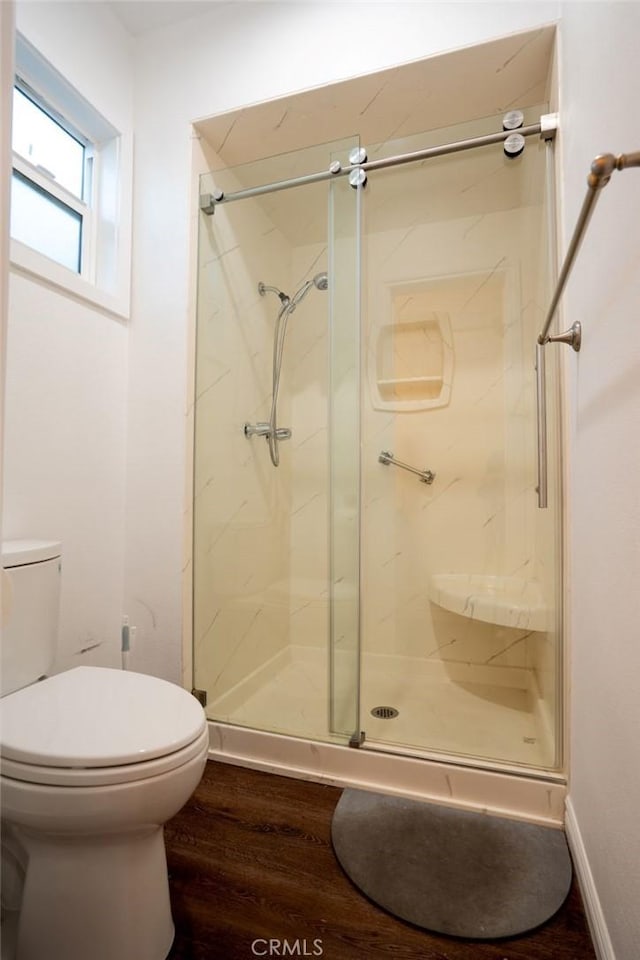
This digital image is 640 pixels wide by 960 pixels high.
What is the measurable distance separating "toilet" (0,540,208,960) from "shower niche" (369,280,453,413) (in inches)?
68.7

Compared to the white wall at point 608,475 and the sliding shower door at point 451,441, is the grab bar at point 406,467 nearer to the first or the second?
the sliding shower door at point 451,441

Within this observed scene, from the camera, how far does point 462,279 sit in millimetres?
2254

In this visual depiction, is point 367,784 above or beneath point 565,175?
beneath

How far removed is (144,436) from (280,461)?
2.12 feet

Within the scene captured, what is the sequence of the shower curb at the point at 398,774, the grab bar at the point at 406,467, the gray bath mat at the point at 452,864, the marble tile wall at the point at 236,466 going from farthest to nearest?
the grab bar at the point at 406,467
the marble tile wall at the point at 236,466
the shower curb at the point at 398,774
the gray bath mat at the point at 452,864

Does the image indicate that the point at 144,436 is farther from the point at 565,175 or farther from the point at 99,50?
the point at 565,175

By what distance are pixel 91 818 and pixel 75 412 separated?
4.04ft

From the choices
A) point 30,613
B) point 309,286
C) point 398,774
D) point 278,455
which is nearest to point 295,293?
point 309,286

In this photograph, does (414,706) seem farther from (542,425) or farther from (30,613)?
(30,613)

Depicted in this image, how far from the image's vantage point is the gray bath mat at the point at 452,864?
102 centimetres

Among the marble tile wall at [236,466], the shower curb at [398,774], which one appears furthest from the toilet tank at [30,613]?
the shower curb at [398,774]

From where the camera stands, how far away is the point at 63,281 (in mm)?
1551

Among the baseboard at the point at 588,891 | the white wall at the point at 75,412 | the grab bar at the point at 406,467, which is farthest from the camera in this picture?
the grab bar at the point at 406,467

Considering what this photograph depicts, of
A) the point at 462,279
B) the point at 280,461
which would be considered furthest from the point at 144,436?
the point at 462,279
